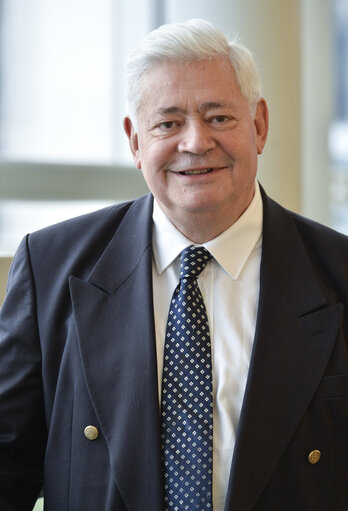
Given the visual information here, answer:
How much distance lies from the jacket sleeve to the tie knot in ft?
1.20

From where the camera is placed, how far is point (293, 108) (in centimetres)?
289

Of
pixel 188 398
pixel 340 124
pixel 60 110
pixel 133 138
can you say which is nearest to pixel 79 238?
pixel 133 138

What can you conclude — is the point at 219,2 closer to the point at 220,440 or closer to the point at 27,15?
the point at 27,15

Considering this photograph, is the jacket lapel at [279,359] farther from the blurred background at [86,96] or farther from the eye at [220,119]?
the blurred background at [86,96]

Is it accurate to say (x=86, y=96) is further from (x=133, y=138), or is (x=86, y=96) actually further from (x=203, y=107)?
(x=203, y=107)

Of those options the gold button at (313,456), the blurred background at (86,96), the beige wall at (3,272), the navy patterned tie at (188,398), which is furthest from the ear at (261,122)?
the blurred background at (86,96)

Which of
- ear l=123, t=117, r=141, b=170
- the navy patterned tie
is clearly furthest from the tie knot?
ear l=123, t=117, r=141, b=170

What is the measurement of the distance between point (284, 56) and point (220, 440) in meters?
1.71

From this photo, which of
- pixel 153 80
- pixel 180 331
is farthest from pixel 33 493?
pixel 153 80

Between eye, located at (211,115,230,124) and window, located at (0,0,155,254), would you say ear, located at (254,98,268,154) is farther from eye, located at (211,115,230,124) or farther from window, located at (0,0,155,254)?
window, located at (0,0,155,254)

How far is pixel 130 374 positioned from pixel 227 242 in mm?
380

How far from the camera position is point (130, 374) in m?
Result: 1.68

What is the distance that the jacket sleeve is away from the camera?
1760mm

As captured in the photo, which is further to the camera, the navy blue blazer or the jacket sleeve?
the jacket sleeve
